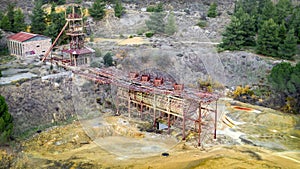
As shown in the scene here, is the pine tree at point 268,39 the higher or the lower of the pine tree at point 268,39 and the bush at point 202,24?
the lower

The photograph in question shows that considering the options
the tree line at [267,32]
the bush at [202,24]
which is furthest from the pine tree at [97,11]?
the tree line at [267,32]

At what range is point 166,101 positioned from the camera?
35.2 meters

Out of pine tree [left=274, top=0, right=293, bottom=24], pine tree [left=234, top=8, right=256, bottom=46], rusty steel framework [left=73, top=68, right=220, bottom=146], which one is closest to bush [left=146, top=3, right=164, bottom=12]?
pine tree [left=234, top=8, right=256, bottom=46]

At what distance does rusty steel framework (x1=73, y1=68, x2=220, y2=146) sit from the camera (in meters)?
33.6

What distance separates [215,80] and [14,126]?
22.0 meters

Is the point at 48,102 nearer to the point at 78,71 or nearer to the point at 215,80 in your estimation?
the point at 78,71

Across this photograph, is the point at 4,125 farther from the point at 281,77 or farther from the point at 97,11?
the point at 97,11

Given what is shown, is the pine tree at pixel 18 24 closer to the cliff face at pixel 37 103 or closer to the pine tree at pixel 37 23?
the pine tree at pixel 37 23

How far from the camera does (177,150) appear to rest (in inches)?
1281

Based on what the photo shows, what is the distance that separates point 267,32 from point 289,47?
11.7 feet

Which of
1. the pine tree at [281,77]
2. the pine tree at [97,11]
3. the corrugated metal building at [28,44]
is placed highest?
the pine tree at [97,11]

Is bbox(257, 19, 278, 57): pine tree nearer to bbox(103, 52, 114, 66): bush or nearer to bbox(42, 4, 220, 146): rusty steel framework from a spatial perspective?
bbox(42, 4, 220, 146): rusty steel framework

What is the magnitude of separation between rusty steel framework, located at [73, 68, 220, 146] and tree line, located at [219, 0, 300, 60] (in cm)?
1897

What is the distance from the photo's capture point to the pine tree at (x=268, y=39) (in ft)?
170
